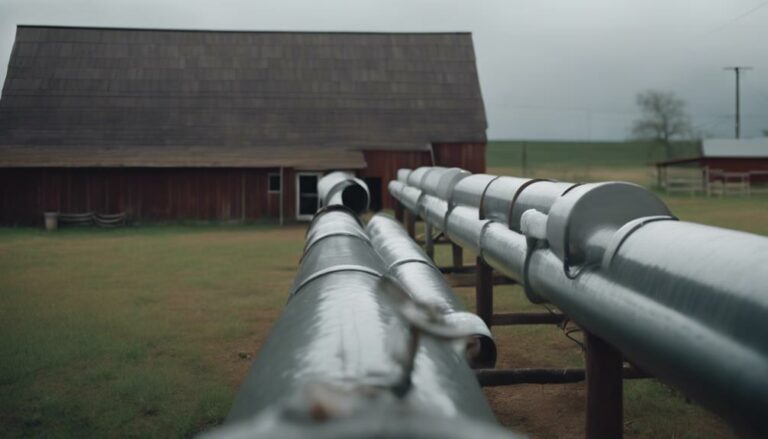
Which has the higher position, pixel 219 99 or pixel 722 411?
pixel 219 99

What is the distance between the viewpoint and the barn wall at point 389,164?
1053 inches

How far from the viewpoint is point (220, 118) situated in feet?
90.2

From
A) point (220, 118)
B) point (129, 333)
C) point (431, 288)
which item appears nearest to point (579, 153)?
point (220, 118)

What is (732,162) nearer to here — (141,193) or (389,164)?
(389,164)

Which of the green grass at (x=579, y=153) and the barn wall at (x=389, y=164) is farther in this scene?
the green grass at (x=579, y=153)

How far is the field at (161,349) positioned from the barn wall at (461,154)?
11.4m

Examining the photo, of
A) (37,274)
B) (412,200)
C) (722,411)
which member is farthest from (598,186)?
(37,274)

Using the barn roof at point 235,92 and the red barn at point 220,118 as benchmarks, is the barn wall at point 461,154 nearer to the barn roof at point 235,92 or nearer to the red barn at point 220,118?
the red barn at point 220,118

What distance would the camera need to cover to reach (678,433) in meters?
5.71

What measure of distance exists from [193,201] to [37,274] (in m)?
11.8

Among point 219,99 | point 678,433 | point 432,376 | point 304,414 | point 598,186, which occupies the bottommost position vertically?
point 678,433

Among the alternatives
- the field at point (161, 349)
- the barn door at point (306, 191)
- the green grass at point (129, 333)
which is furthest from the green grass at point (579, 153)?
the field at point (161, 349)

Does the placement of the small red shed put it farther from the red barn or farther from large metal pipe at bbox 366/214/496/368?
large metal pipe at bbox 366/214/496/368

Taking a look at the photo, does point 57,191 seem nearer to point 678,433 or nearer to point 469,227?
point 469,227
